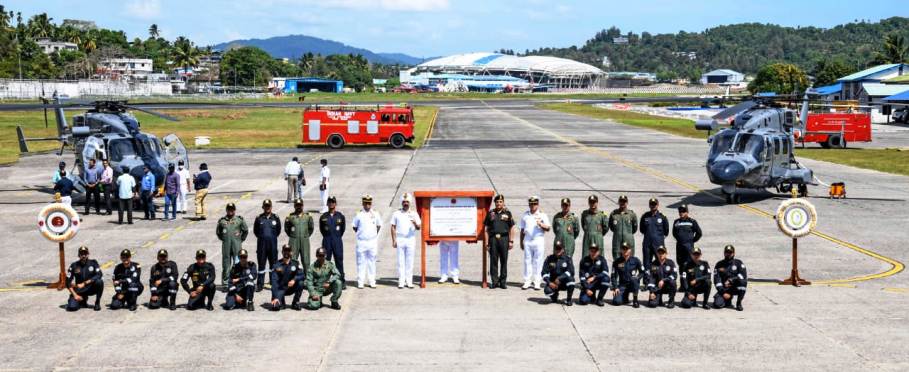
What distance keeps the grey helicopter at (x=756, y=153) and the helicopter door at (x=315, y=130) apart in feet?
100

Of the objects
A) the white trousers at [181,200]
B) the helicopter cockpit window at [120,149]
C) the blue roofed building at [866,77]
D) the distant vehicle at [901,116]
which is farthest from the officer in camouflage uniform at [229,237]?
the blue roofed building at [866,77]

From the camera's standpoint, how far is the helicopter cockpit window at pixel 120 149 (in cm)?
3003

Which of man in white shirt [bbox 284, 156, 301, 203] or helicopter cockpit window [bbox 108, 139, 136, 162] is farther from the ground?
helicopter cockpit window [bbox 108, 139, 136, 162]

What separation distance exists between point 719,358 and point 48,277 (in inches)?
535

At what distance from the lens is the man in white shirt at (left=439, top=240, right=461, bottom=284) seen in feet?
58.7

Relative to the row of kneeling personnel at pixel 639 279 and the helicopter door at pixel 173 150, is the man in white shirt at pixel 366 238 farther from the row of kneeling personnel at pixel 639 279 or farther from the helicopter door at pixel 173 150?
the helicopter door at pixel 173 150

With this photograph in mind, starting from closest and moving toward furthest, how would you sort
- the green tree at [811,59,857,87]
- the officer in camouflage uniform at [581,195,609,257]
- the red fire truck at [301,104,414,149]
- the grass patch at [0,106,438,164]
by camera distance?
the officer in camouflage uniform at [581,195,609,257], the red fire truck at [301,104,414,149], the grass patch at [0,106,438,164], the green tree at [811,59,857,87]

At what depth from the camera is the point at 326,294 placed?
1599cm

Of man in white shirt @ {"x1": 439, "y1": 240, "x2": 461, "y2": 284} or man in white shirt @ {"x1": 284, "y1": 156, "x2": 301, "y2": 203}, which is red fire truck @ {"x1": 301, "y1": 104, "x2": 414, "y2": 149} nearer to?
man in white shirt @ {"x1": 284, "y1": 156, "x2": 301, "y2": 203}

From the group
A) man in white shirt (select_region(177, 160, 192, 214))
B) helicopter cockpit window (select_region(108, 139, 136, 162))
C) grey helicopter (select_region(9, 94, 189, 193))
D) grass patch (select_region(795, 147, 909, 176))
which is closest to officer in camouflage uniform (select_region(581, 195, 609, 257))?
man in white shirt (select_region(177, 160, 192, 214))

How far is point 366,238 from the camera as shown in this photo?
17234 mm

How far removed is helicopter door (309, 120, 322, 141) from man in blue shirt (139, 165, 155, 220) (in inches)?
1246

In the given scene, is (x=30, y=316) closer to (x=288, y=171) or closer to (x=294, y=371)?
(x=294, y=371)

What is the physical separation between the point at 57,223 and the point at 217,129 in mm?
61886
